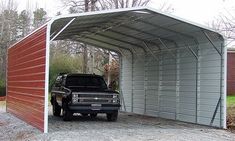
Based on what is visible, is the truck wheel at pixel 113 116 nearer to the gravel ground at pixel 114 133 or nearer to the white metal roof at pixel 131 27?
the gravel ground at pixel 114 133

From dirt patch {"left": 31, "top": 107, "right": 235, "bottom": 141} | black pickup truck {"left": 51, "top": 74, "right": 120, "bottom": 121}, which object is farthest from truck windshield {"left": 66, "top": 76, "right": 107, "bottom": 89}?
dirt patch {"left": 31, "top": 107, "right": 235, "bottom": 141}

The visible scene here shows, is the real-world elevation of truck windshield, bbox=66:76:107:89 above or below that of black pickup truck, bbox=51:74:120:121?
above

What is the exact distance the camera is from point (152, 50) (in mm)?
20297

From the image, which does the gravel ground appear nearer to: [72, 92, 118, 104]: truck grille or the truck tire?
the truck tire

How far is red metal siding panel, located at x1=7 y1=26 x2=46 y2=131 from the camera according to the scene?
1392cm

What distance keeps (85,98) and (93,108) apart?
Result: 46cm

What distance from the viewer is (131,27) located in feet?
57.2

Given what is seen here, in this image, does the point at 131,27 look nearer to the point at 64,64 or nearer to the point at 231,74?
the point at 231,74

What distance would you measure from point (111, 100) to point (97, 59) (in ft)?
82.7

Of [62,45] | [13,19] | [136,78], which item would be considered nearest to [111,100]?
[136,78]

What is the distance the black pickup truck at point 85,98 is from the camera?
53.0 ft

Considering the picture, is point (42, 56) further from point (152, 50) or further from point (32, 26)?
point (32, 26)

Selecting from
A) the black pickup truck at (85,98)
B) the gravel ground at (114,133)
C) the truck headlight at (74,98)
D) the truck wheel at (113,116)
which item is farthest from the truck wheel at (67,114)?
the truck wheel at (113,116)

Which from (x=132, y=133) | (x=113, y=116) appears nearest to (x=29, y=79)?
(x=113, y=116)
